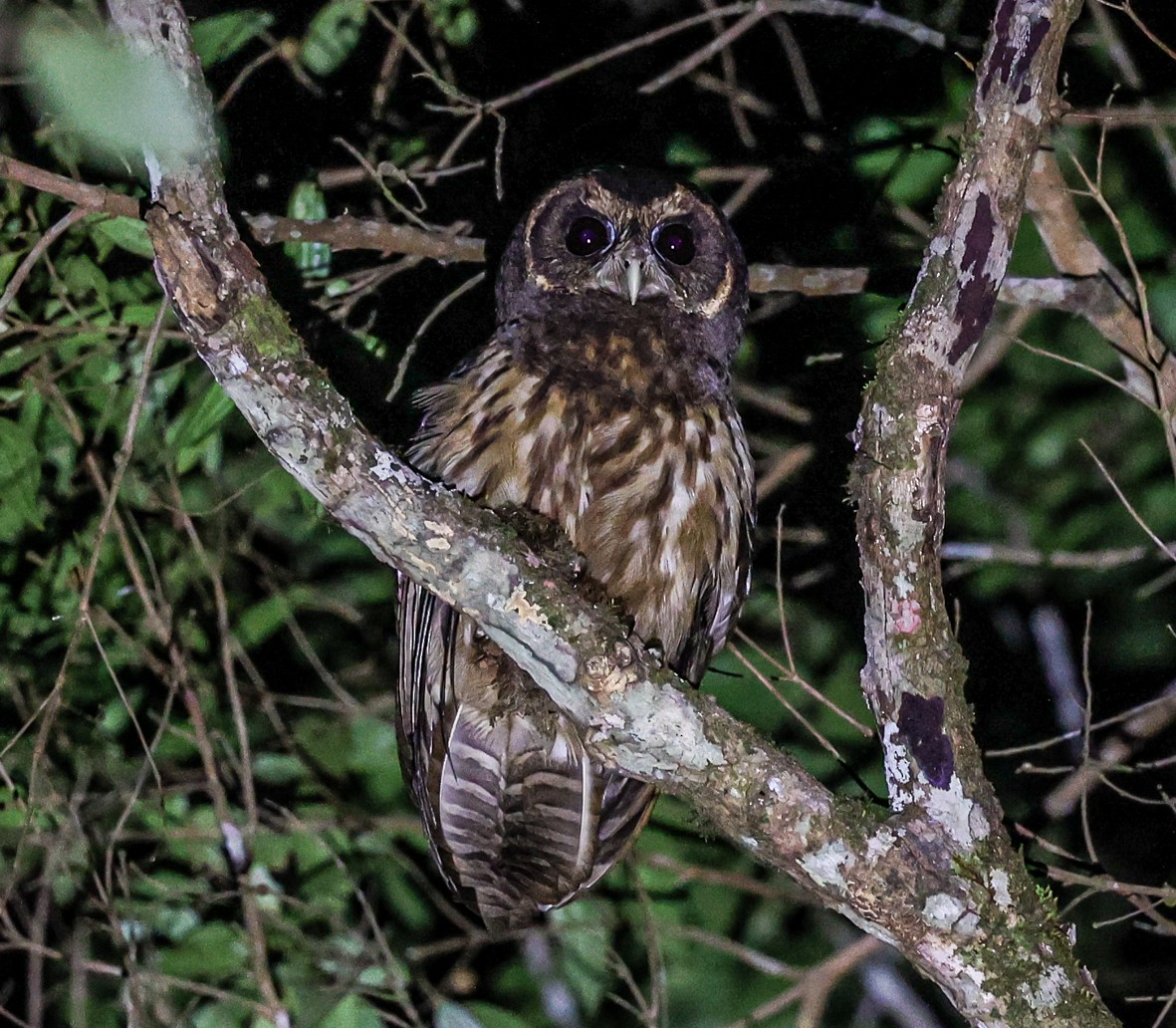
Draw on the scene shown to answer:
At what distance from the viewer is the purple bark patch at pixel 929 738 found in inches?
83.7

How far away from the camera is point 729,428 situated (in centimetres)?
279

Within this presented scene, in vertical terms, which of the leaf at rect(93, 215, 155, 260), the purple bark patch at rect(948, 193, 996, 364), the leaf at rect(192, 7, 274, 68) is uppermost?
the leaf at rect(192, 7, 274, 68)

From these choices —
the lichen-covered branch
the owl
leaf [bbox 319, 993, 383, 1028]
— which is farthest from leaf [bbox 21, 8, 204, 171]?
leaf [bbox 319, 993, 383, 1028]

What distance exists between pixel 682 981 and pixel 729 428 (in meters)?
1.74

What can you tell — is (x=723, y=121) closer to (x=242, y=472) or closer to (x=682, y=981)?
(x=242, y=472)

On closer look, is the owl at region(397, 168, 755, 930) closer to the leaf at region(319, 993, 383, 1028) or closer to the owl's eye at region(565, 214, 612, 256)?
the owl's eye at region(565, 214, 612, 256)

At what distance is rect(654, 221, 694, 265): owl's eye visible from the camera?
2898 millimetres

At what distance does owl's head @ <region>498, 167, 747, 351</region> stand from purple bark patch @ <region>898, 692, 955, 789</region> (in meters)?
1.05

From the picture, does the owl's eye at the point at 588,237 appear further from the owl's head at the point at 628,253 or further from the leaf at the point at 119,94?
the leaf at the point at 119,94

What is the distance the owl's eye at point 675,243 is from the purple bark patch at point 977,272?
94cm

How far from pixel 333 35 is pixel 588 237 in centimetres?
83

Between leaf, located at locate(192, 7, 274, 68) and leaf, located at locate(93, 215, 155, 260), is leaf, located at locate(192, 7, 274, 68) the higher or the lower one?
the higher one

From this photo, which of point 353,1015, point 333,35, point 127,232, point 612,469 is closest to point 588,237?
point 612,469

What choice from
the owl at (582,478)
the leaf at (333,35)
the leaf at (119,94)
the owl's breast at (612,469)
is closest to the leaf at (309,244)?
the leaf at (333,35)
